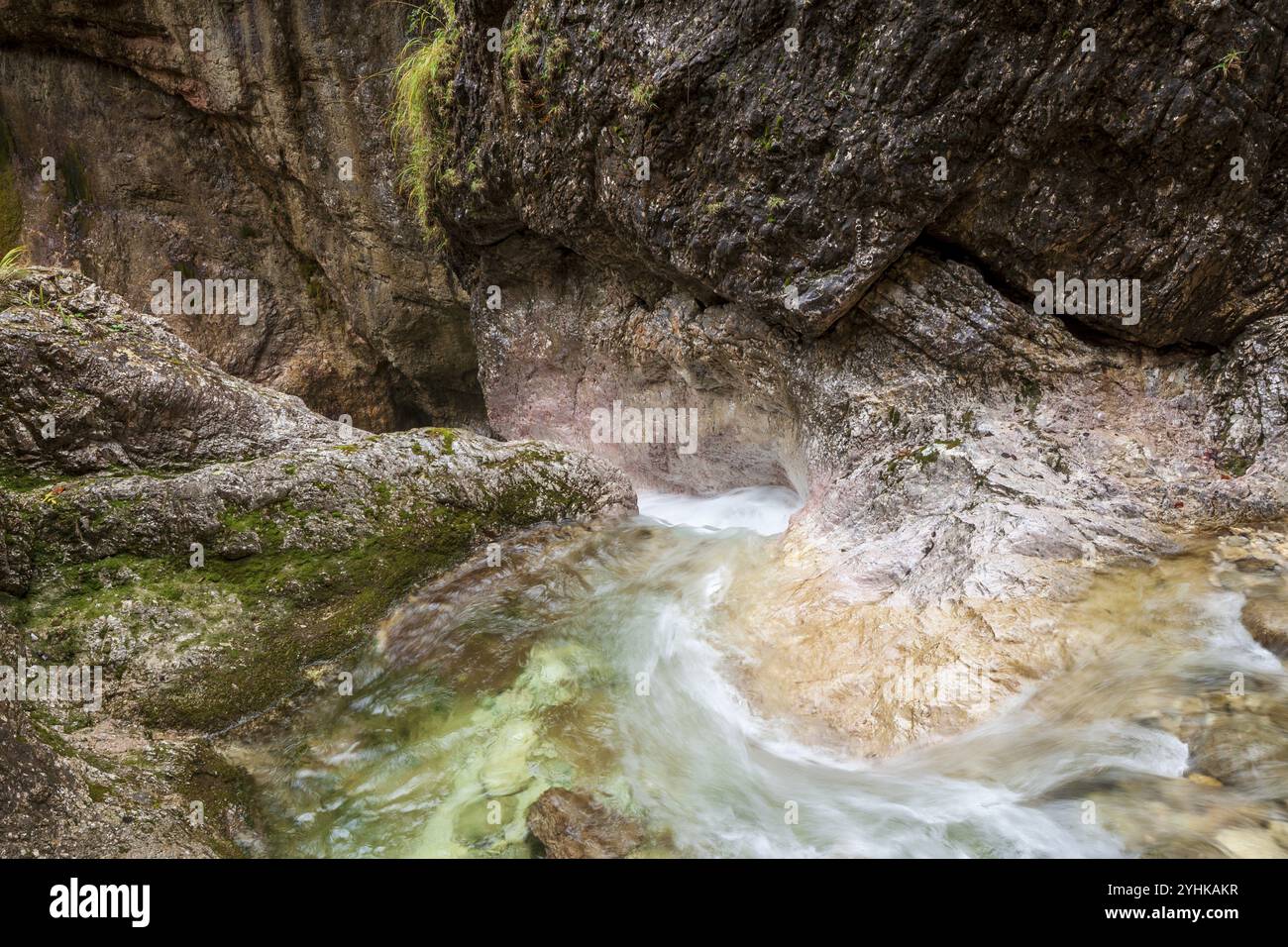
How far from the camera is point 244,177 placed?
11438mm

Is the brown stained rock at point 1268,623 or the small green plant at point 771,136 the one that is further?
the small green plant at point 771,136

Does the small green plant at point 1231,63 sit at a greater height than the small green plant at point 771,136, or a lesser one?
lesser

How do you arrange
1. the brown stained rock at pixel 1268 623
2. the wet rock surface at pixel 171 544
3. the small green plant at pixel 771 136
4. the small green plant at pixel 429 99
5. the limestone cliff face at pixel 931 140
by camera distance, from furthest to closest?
the small green plant at pixel 429 99
the small green plant at pixel 771 136
the limestone cliff face at pixel 931 140
the brown stained rock at pixel 1268 623
the wet rock surface at pixel 171 544

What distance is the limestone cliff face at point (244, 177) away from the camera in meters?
10.2

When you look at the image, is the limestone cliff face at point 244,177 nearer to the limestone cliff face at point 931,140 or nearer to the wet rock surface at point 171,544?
the limestone cliff face at point 931,140

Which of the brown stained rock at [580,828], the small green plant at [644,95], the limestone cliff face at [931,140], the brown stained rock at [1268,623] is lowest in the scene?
the brown stained rock at [580,828]

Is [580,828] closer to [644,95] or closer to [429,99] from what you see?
[644,95]

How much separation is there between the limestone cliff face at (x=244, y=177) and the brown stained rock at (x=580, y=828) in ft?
29.1

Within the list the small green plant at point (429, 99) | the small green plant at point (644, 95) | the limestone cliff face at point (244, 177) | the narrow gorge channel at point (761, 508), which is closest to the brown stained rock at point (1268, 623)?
the narrow gorge channel at point (761, 508)

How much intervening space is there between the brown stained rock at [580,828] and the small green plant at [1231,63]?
5.82 metres

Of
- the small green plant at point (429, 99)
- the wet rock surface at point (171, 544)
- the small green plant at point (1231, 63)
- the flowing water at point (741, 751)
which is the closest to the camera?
the flowing water at point (741, 751)

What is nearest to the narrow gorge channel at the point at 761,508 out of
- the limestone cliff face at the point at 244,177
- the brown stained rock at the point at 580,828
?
the brown stained rock at the point at 580,828

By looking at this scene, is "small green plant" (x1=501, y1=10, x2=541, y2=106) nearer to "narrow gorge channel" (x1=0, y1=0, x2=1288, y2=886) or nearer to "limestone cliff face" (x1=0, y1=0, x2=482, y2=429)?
"narrow gorge channel" (x1=0, y1=0, x2=1288, y2=886)

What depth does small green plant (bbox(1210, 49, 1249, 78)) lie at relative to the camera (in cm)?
482
